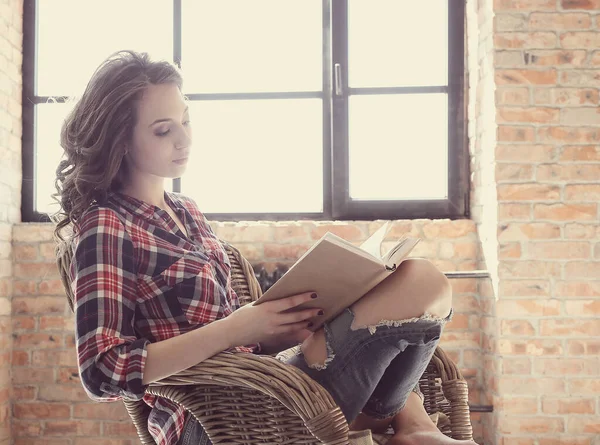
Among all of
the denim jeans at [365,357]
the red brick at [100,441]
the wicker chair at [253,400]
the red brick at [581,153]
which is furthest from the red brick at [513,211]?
the red brick at [100,441]

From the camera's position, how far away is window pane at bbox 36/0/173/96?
9.57 feet

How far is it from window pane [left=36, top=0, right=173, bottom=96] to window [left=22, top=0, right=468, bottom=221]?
25 millimetres

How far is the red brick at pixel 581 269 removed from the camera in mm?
2412

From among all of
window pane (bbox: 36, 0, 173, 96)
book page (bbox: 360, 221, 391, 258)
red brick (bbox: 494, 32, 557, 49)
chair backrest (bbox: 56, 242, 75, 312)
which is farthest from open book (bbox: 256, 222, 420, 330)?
window pane (bbox: 36, 0, 173, 96)

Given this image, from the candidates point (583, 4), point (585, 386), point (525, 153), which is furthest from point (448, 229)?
point (583, 4)

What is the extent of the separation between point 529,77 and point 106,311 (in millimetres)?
1897

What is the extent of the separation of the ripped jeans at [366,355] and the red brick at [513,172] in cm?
138

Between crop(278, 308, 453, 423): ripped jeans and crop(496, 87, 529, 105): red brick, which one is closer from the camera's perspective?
crop(278, 308, 453, 423): ripped jeans

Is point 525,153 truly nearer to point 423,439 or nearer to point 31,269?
point 423,439

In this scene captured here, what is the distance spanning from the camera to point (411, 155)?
113 inches

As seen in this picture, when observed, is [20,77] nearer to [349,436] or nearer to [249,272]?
[249,272]

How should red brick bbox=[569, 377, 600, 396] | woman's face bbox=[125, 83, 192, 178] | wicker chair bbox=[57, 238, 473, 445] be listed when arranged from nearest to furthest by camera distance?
wicker chair bbox=[57, 238, 473, 445]
woman's face bbox=[125, 83, 192, 178]
red brick bbox=[569, 377, 600, 396]

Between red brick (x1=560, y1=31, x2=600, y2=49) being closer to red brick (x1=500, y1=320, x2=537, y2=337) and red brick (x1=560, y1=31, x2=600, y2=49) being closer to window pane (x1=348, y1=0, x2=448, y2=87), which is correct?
window pane (x1=348, y1=0, x2=448, y2=87)

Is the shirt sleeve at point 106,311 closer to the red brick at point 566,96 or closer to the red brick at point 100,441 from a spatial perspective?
the red brick at point 100,441
